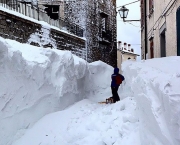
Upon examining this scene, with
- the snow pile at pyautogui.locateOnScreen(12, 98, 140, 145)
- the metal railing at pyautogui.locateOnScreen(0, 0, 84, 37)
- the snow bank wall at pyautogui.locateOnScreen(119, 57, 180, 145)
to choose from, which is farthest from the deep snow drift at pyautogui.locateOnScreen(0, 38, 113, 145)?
the metal railing at pyautogui.locateOnScreen(0, 0, 84, 37)

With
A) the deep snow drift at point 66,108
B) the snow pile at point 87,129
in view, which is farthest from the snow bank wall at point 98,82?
the snow pile at point 87,129

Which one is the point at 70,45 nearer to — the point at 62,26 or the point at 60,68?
the point at 62,26

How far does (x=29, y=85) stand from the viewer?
6750 mm

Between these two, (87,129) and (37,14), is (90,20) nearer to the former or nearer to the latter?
(37,14)

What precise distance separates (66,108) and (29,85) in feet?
6.29

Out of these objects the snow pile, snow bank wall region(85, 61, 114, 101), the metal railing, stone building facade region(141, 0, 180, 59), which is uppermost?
the metal railing

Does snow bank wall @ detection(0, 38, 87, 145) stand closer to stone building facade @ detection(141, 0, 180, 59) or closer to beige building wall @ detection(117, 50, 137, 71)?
stone building facade @ detection(141, 0, 180, 59)

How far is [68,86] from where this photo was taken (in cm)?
901

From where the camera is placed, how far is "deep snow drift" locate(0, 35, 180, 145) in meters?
3.30

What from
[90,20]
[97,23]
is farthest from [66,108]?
[97,23]

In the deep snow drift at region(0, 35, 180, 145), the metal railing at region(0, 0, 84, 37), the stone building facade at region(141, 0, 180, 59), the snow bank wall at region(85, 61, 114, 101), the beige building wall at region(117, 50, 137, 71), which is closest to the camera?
the deep snow drift at region(0, 35, 180, 145)

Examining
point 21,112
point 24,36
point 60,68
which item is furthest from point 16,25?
point 21,112

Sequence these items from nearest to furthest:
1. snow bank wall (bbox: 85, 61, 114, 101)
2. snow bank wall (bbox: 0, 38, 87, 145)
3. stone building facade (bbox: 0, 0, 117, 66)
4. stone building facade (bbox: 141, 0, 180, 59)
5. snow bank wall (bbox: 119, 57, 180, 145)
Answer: snow bank wall (bbox: 119, 57, 180, 145), snow bank wall (bbox: 0, 38, 87, 145), stone building facade (bbox: 141, 0, 180, 59), snow bank wall (bbox: 85, 61, 114, 101), stone building facade (bbox: 0, 0, 117, 66)

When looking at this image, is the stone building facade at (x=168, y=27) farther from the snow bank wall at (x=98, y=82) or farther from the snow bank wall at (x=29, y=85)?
the snow bank wall at (x=29, y=85)
